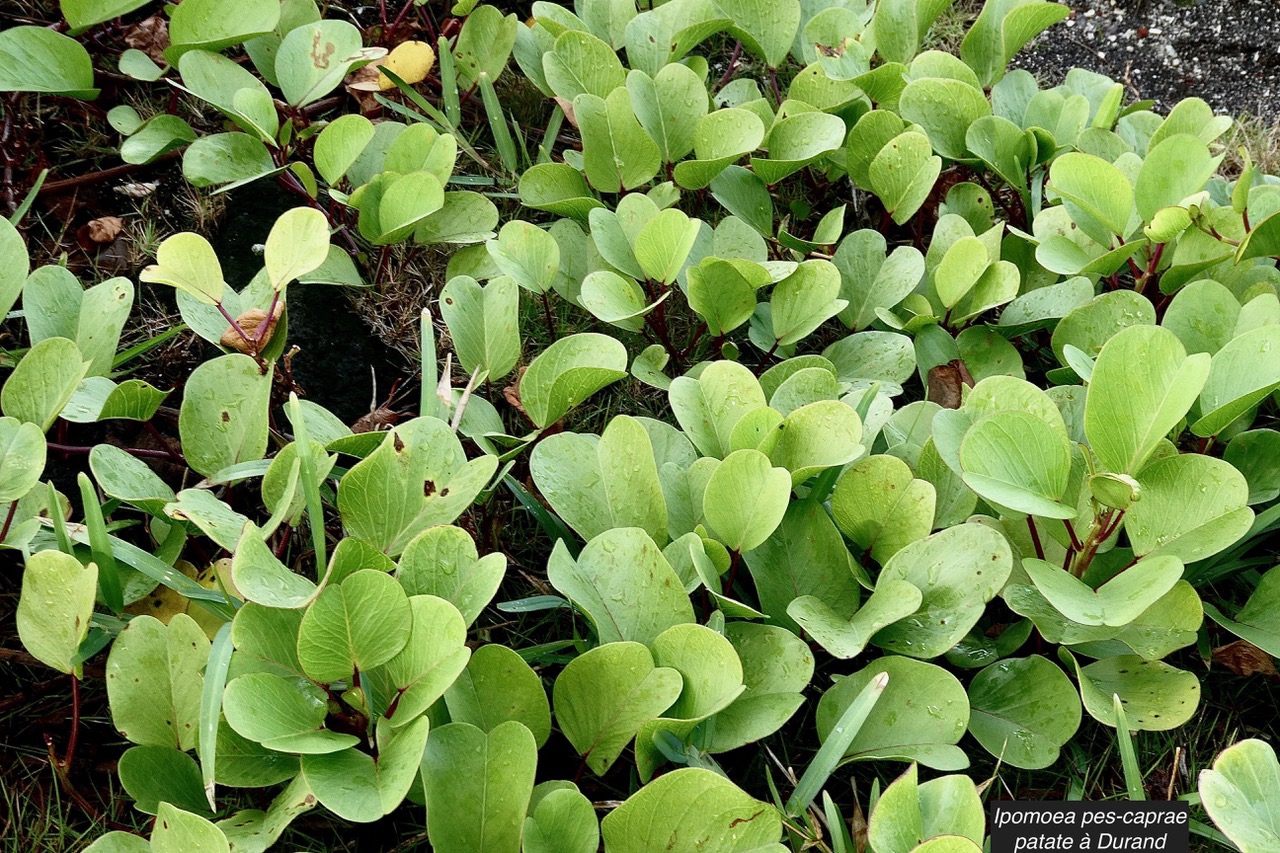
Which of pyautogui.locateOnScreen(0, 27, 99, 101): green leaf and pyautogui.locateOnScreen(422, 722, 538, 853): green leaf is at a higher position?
pyautogui.locateOnScreen(0, 27, 99, 101): green leaf

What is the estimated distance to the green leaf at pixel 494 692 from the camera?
0.89 meters

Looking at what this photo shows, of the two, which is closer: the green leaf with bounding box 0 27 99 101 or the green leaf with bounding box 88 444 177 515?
the green leaf with bounding box 88 444 177 515

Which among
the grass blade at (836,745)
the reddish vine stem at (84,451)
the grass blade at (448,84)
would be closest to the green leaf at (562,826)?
the grass blade at (836,745)

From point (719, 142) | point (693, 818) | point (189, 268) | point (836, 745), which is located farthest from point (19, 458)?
point (719, 142)

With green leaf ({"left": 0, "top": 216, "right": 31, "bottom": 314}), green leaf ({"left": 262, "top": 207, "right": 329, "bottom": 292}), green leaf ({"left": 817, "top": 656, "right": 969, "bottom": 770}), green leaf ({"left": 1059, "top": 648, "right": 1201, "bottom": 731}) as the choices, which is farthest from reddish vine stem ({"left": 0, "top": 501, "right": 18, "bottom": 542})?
green leaf ({"left": 1059, "top": 648, "right": 1201, "bottom": 731})

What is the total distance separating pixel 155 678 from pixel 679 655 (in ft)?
1.56

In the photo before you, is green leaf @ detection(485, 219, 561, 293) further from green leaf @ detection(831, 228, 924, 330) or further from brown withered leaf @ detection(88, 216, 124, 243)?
brown withered leaf @ detection(88, 216, 124, 243)

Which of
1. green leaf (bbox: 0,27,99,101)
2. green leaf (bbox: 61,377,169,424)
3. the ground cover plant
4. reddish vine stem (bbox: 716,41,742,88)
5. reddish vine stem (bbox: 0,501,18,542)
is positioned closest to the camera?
the ground cover plant

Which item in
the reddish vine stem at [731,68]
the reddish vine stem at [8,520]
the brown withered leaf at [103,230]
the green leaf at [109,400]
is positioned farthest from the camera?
the reddish vine stem at [731,68]

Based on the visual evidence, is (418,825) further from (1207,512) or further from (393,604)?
(1207,512)

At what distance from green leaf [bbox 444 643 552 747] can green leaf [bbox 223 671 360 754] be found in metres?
0.10

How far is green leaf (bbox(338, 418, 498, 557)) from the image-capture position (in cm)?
98

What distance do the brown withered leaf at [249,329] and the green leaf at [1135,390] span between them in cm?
89

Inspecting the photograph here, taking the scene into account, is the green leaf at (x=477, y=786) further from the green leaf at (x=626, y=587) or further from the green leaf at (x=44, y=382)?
the green leaf at (x=44, y=382)
